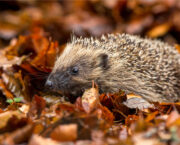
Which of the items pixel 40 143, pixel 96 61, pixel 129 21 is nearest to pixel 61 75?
pixel 96 61

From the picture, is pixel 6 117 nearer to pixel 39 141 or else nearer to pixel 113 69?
pixel 39 141

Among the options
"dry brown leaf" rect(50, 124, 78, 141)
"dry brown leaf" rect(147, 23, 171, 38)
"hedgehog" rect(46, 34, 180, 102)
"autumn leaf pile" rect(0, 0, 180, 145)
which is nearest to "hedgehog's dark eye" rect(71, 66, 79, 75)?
"hedgehog" rect(46, 34, 180, 102)

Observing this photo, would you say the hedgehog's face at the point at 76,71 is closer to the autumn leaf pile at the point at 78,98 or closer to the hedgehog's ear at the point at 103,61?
the hedgehog's ear at the point at 103,61

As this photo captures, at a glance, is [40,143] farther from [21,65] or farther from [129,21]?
[129,21]

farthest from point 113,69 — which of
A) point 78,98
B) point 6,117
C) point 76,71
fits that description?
point 6,117

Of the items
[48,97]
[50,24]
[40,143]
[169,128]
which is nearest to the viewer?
[40,143]

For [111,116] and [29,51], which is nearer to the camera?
[111,116]
